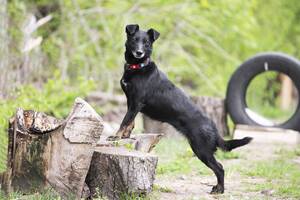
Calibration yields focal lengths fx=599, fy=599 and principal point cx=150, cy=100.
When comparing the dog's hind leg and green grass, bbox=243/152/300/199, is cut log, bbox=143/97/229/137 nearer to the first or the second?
green grass, bbox=243/152/300/199

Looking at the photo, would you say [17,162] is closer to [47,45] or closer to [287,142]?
[287,142]

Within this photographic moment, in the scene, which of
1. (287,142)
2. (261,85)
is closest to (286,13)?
(261,85)

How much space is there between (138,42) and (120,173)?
1.42m

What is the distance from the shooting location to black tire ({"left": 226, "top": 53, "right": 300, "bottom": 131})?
9.83 m

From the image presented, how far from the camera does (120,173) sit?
190 inches

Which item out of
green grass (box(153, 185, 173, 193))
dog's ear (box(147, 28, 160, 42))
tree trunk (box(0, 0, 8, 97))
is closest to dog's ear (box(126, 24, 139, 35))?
dog's ear (box(147, 28, 160, 42))

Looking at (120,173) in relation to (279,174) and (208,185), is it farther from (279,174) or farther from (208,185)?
(279,174)

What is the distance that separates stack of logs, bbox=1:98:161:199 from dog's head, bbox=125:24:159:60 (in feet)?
3.40

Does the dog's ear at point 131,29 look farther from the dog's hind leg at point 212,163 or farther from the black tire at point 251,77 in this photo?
the black tire at point 251,77

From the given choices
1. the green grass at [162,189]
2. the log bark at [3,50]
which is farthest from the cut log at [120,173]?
the log bark at [3,50]

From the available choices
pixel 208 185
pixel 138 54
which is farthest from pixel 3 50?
pixel 208 185

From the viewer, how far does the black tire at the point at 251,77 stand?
387 inches

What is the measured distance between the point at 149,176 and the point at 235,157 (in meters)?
3.06

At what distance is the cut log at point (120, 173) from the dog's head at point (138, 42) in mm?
1088
